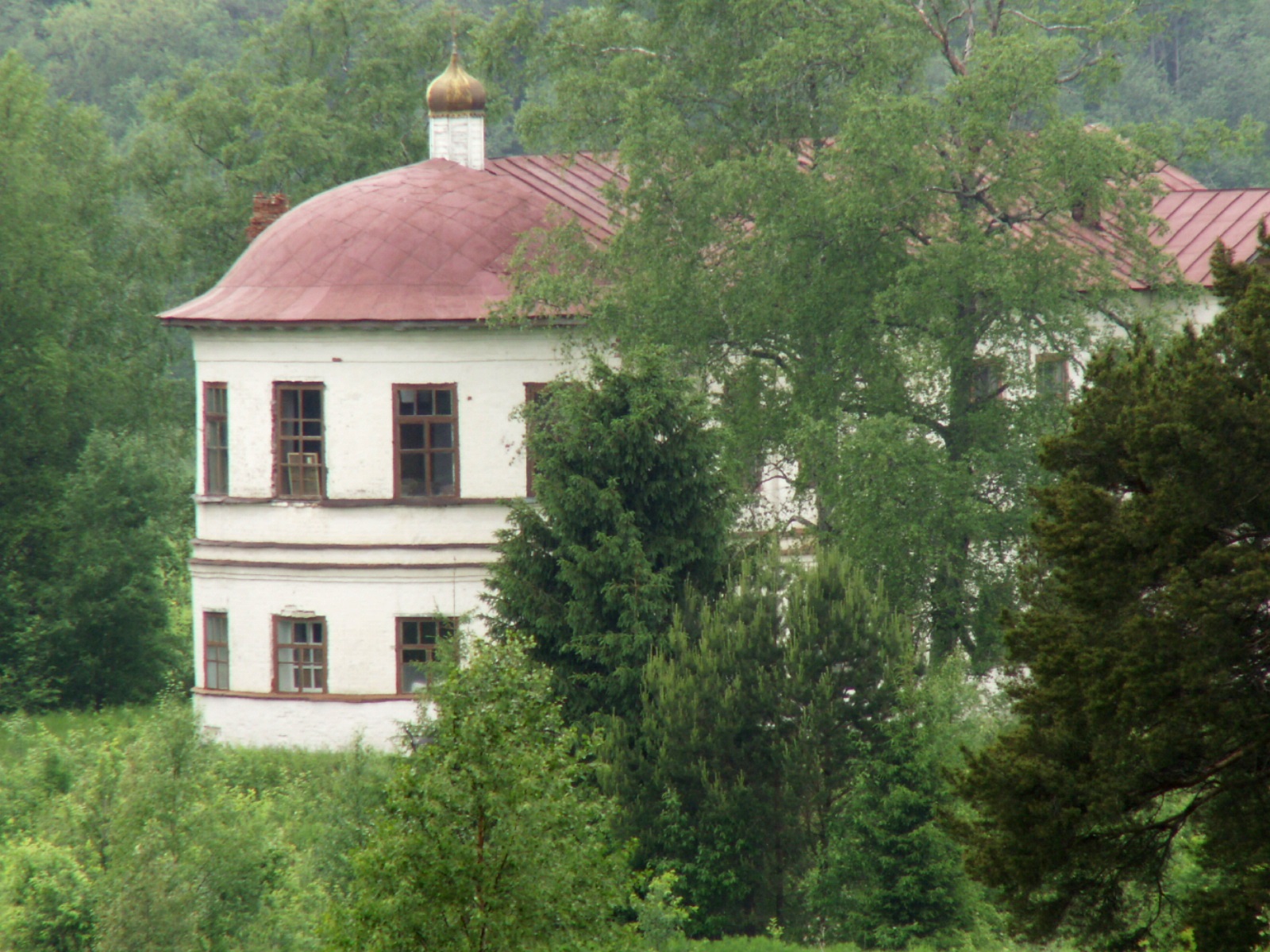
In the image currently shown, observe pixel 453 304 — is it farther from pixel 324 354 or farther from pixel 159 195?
pixel 159 195

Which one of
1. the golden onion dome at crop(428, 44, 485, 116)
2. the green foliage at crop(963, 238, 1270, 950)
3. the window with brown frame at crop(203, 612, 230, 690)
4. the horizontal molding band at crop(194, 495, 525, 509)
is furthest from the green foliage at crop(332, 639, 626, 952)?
the golden onion dome at crop(428, 44, 485, 116)

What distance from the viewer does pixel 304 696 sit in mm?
28922

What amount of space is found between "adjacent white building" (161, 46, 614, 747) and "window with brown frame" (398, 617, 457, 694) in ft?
0.09

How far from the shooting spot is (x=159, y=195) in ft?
135

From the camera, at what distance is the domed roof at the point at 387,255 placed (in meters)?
28.9

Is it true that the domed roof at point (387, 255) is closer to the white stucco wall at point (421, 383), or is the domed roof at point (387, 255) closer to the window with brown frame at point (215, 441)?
the white stucco wall at point (421, 383)

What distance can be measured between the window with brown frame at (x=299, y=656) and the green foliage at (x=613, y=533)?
19.7 ft

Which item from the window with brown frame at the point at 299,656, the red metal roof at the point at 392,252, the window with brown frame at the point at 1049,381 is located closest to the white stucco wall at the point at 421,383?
the red metal roof at the point at 392,252

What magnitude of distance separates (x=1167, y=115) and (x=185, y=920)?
2065 inches

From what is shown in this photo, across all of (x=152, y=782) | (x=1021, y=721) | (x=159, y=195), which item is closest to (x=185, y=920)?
(x=152, y=782)

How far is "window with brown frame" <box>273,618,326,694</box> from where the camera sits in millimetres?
29172

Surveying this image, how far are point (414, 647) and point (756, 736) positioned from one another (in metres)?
7.76

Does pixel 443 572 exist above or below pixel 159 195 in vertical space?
below

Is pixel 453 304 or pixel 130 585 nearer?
pixel 453 304
